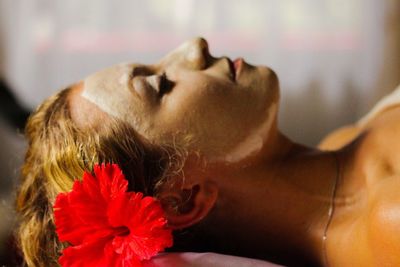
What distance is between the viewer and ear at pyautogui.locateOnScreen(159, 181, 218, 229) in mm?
1101

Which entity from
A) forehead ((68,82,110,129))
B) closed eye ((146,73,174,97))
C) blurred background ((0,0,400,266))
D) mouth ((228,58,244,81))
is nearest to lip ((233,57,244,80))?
mouth ((228,58,244,81))

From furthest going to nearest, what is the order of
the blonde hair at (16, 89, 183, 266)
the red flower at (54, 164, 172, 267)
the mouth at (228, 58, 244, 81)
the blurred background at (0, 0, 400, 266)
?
the blurred background at (0, 0, 400, 266) < the mouth at (228, 58, 244, 81) < the blonde hair at (16, 89, 183, 266) < the red flower at (54, 164, 172, 267)

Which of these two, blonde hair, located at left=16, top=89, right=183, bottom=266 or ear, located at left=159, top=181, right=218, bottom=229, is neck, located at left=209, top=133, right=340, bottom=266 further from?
blonde hair, located at left=16, top=89, right=183, bottom=266

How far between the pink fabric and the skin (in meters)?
0.10

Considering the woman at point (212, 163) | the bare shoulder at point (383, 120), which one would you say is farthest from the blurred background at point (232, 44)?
the woman at point (212, 163)

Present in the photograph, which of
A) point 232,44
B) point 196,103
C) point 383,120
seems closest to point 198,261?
point 196,103

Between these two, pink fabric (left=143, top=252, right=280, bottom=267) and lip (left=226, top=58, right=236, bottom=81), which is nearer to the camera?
pink fabric (left=143, top=252, right=280, bottom=267)

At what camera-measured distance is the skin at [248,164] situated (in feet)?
3.54

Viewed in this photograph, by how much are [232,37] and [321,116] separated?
390 mm

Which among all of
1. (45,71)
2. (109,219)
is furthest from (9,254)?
(45,71)

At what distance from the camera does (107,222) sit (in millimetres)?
981

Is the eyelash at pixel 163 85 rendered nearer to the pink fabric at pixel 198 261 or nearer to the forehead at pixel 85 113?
the forehead at pixel 85 113

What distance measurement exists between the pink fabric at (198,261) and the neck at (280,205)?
0.13m

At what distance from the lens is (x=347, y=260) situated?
42.1 inches
